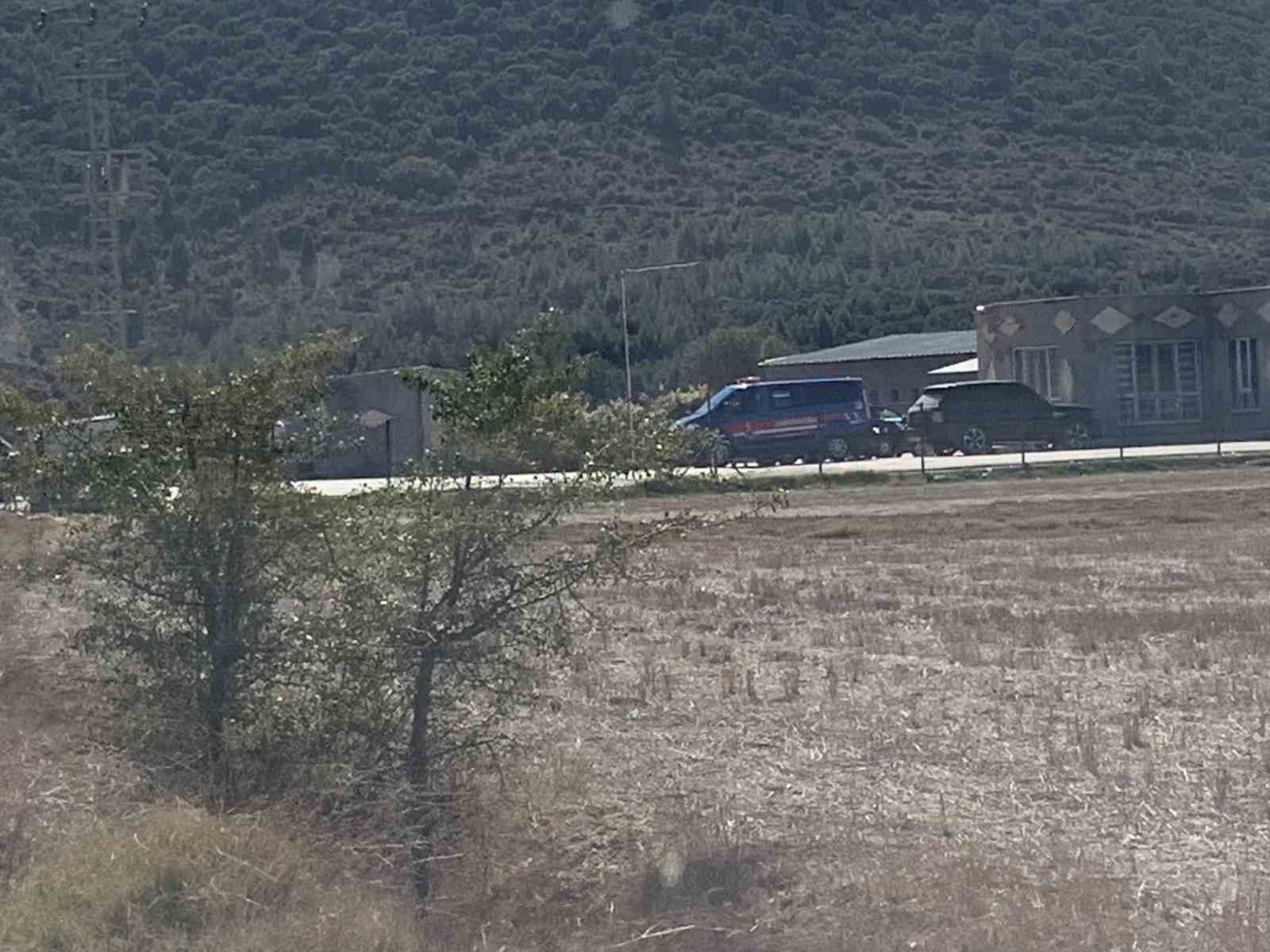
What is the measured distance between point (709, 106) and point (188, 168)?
28255mm

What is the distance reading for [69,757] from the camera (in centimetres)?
1241

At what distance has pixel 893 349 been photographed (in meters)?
68.5

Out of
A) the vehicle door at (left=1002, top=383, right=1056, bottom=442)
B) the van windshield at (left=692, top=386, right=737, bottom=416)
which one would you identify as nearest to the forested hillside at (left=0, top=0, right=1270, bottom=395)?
the van windshield at (left=692, top=386, right=737, bottom=416)

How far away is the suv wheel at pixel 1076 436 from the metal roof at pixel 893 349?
8.80 meters

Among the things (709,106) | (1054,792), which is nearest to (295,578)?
(1054,792)

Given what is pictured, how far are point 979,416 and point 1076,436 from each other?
3.26m

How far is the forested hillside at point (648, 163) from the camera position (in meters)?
64.4

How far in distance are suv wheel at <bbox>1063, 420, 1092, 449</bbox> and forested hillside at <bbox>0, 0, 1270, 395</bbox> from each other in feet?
41.6

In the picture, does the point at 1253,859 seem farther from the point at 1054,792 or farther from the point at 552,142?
the point at 552,142

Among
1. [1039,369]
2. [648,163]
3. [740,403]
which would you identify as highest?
[648,163]

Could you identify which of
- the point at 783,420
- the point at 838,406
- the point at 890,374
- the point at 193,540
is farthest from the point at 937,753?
the point at 890,374

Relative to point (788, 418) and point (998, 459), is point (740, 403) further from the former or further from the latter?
point (998, 459)

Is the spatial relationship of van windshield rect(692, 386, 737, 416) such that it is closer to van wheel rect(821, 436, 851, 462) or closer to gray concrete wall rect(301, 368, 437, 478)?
van wheel rect(821, 436, 851, 462)

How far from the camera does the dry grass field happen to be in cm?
950
